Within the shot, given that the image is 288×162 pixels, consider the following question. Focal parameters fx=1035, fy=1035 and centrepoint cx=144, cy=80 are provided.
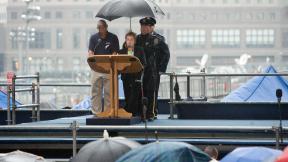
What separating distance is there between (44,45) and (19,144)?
89.5 metres

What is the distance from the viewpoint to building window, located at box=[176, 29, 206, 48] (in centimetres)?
10138

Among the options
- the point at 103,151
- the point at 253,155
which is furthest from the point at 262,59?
the point at 253,155

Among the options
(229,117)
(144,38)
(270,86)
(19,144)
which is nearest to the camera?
(19,144)

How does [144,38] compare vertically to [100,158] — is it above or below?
above

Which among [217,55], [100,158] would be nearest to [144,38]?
[100,158]

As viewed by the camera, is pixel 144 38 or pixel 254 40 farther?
pixel 254 40

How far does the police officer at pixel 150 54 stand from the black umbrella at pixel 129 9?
0.60 m

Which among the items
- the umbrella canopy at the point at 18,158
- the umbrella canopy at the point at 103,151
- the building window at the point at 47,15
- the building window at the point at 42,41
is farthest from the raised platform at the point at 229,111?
the building window at the point at 47,15

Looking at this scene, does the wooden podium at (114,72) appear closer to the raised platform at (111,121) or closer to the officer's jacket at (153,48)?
the raised platform at (111,121)

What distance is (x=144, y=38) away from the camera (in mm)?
12562

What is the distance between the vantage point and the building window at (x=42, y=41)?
10062 cm

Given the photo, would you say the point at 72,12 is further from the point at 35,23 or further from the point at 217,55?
the point at 217,55

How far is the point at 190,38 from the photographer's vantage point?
343 ft

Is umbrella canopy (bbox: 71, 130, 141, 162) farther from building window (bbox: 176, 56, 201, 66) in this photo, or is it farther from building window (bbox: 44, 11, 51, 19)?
building window (bbox: 44, 11, 51, 19)
